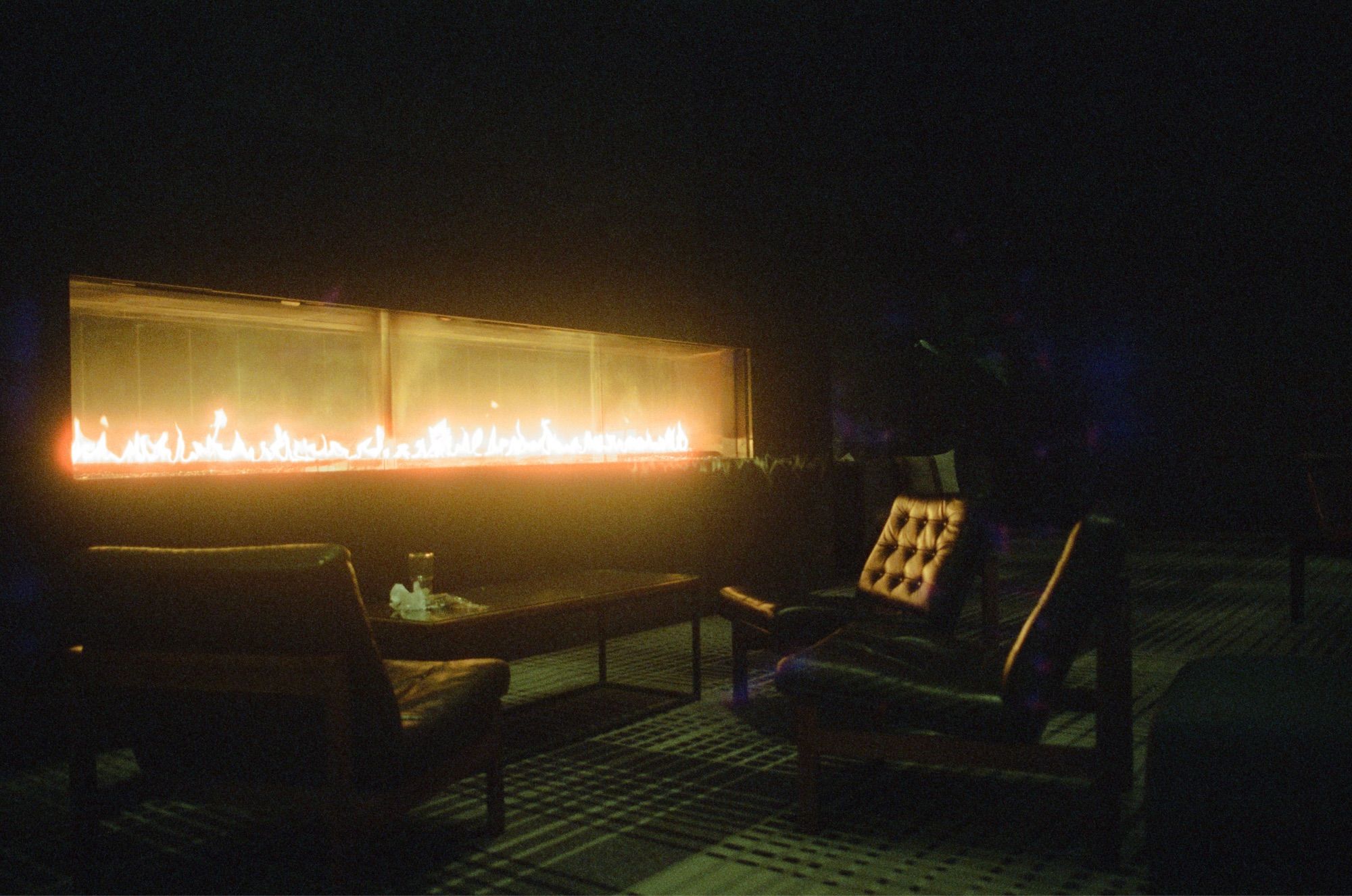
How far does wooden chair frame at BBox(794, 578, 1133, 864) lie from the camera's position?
8.54 feet

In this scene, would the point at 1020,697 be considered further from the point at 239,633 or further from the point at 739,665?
the point at 239,633

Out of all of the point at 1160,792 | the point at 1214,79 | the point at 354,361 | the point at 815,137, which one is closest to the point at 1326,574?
the point at 1214,79

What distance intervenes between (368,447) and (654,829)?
320cm

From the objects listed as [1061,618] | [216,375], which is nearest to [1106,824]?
[1061,618]

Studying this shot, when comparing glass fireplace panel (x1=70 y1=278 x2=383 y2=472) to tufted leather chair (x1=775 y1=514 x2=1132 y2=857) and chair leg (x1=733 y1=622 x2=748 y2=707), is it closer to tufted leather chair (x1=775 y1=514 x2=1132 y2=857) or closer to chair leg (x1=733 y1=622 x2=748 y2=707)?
chair leg (x1=733 y1=622 x2=748 y2=707)

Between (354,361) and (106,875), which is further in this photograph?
(354,361)

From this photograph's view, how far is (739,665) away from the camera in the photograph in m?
4.30

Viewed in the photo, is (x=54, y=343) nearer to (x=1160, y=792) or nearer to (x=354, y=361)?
(x=354, y=361)

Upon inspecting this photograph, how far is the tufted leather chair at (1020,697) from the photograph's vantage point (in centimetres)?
266

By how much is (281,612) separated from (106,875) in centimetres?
110

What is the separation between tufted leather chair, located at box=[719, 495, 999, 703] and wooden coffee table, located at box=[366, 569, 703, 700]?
25 cm

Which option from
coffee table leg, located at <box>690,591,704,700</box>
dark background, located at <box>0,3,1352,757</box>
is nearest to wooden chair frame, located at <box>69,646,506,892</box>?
dark background, located at <box>0,3,1352,757</box>

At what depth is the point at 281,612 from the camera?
7.54ft

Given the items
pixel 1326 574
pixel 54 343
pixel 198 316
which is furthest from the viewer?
pixel 1326 574
